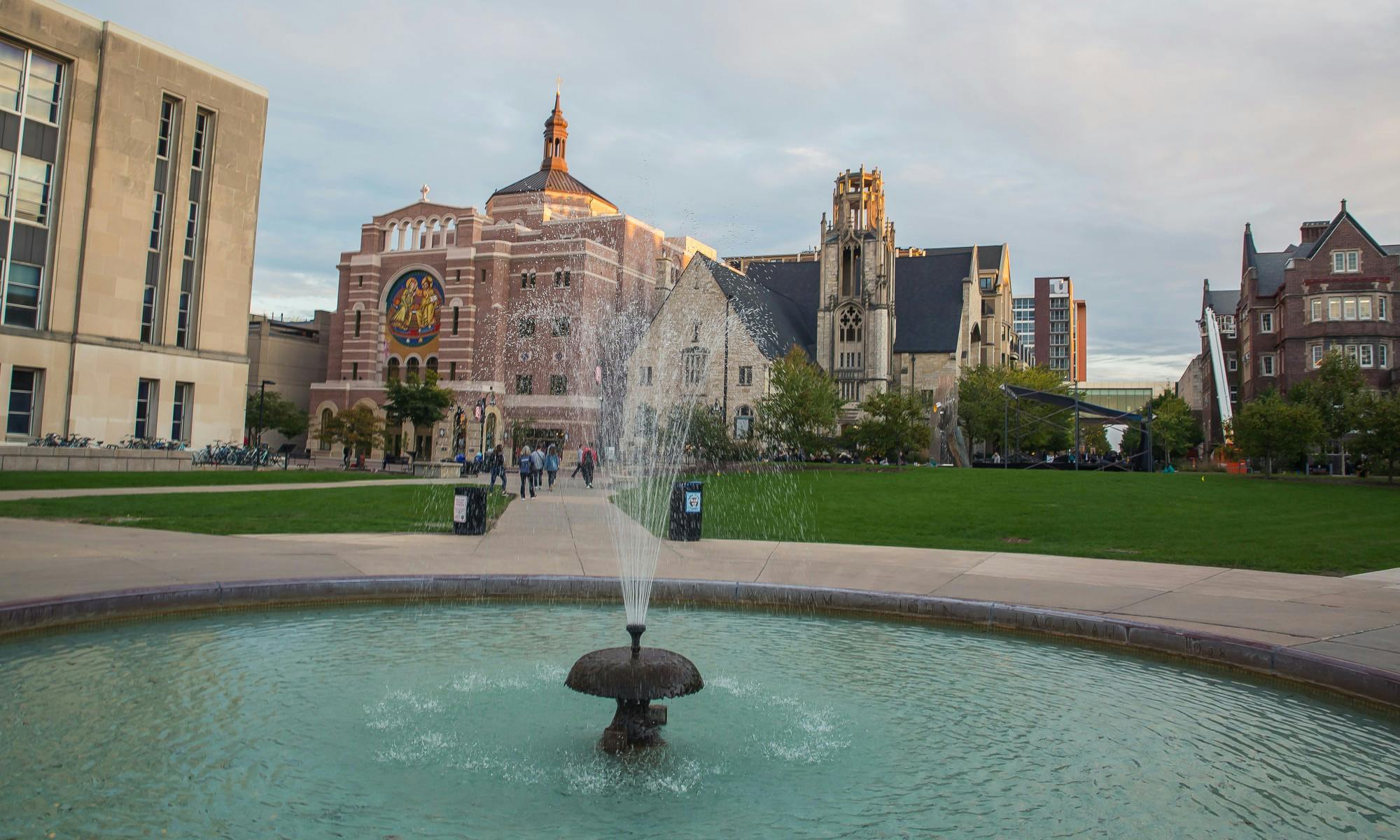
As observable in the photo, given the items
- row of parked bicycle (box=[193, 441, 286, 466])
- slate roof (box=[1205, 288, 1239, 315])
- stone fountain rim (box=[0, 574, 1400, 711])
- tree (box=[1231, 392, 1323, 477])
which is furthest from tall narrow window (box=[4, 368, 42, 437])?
slate roof (box=[1205, 288, 1239, 315])

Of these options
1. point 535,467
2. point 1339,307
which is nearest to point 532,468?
point 535,467

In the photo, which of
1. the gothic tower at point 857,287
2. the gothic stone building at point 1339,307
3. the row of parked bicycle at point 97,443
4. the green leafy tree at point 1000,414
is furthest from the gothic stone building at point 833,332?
the row of parked bicycle at point 97,443

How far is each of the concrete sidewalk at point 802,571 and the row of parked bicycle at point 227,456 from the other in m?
26.0

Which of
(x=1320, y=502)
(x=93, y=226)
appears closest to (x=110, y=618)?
(x=1320, y=502)

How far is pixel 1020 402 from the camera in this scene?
224 feet

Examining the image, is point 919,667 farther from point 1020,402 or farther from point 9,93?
point 1020,402

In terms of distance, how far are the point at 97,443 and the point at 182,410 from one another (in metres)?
6.61

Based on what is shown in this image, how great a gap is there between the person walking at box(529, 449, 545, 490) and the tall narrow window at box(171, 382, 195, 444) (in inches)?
865

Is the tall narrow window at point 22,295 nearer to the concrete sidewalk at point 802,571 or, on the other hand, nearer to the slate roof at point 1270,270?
the concrete sidewalk at point 802,571

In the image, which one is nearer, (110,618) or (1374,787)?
(1374,787)

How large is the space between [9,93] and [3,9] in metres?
3.33

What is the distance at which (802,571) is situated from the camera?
13852mm

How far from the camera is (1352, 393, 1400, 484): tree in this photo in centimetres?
3300

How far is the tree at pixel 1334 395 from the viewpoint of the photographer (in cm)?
3762
